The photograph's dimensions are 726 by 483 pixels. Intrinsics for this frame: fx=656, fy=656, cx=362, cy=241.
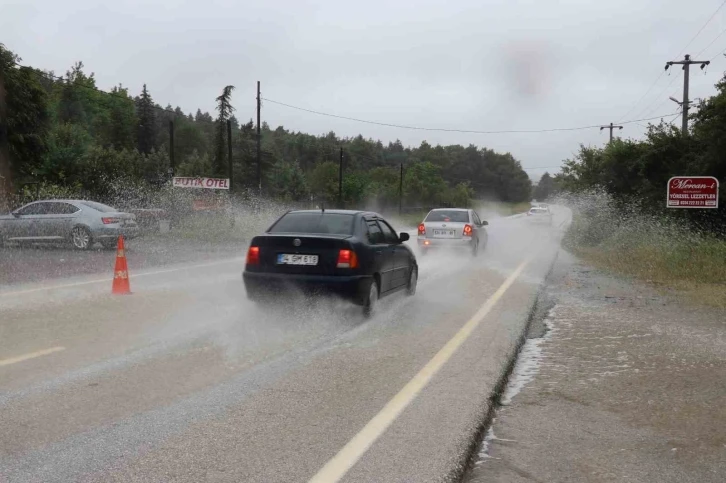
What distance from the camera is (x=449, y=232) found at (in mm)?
18172

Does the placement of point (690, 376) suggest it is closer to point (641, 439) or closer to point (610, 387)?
point (610, 387)

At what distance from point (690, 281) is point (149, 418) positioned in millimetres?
12166

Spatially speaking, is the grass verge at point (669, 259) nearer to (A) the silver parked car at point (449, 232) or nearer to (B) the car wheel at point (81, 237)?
(A) the silver parked car at point (449, 232)

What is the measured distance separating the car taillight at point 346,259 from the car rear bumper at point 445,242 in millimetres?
10301

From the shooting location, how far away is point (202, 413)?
179 inches

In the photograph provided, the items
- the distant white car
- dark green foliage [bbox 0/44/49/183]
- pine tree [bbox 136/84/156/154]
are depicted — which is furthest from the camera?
pine tree [bbox 136/84/156/154]

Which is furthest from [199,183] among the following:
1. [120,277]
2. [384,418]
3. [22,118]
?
[384,418]

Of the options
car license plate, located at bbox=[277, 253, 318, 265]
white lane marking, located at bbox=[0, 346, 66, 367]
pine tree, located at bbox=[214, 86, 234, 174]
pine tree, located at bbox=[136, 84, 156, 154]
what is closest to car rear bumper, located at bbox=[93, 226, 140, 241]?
car license plate, located at bbox=[277, 253, 318, 265]

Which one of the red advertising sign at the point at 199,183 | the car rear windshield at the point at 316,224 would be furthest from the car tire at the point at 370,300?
the red advertising sign at the point at 199,183

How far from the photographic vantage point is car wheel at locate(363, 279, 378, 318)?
8.38 metres

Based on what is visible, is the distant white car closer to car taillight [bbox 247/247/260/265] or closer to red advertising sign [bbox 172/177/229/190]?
red advertising sign [bbox 172/177/229/190]

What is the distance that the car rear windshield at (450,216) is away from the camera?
733 inches

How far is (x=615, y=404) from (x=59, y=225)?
16455mm

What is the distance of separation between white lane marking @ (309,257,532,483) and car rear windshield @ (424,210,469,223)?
426 inches
